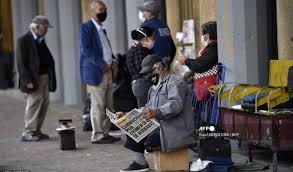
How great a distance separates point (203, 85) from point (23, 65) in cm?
300

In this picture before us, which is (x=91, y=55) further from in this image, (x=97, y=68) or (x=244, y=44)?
(x=244, y=44)


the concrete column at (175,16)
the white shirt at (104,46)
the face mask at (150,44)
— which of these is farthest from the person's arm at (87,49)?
the concrete column at (175,16)

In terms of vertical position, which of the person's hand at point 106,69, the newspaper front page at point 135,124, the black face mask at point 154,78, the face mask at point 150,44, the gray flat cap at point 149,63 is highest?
the face mask at point 150,44

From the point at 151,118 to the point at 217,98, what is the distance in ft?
5.65

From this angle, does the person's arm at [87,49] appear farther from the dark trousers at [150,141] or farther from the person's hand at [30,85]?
the dark trousers at [150,141]

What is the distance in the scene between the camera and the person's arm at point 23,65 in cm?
1127

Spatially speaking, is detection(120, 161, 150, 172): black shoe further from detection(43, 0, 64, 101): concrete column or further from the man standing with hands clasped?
detection(43, 0, 64, 101): concrete column

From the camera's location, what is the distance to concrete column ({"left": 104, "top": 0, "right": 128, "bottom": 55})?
14.4 m

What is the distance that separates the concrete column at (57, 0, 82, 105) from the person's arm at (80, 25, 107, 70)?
19.5ft

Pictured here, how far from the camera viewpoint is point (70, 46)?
16859 mm

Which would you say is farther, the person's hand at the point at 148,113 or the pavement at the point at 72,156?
the pavement at the point at 72,156

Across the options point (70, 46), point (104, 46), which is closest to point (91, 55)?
point (104, 46)

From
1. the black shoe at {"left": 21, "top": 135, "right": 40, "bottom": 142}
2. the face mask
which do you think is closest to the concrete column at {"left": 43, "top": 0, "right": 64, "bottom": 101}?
the black shoe at {"left": 21, "top": 135, "right": 40, "bottom": 142}

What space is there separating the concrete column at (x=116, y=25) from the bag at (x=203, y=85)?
4743 mm
